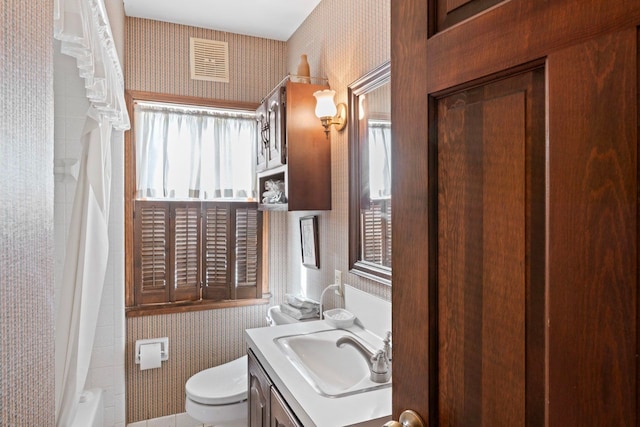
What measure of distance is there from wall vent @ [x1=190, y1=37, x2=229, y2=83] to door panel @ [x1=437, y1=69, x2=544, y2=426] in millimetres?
2457

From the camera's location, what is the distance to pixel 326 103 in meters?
2.11

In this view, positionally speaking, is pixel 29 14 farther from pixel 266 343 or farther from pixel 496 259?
pixel 266 343

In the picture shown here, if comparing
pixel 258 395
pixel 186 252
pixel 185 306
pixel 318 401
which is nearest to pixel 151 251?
pixel 186 252

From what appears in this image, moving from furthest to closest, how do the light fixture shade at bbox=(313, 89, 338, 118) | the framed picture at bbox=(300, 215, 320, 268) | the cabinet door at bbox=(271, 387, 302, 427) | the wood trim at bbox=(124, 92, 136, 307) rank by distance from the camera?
the wood trim at bbox=(124, 92, 136, 307), the framed picture at bbox=(300, 215, 320, 268), the light fixture shade at bbox=(313, 89, 338, 118), the cabinet door at bbox=(271, 387, 302, 427)

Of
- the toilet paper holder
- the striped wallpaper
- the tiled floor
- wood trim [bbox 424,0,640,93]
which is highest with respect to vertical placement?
the striped wallpaper

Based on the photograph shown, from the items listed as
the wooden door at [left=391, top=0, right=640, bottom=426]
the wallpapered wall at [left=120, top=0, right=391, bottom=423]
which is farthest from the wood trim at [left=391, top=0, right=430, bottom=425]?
the wallpapered wall at [left=120, top=0, right=391, bottom=423]

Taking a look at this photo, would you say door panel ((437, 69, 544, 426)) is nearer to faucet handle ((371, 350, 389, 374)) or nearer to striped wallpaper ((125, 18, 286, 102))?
faucet handle ((371, 350, 389, 374))

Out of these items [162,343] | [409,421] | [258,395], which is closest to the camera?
[409,421]

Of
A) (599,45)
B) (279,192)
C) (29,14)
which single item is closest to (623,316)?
(599,45)

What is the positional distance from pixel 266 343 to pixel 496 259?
1303 mm

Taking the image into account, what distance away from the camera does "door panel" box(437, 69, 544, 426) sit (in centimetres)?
56

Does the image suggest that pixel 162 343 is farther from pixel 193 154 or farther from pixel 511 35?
pixel 511 35

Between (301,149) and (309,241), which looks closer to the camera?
(301,149)

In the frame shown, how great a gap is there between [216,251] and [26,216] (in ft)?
7.82
